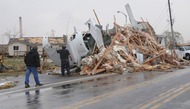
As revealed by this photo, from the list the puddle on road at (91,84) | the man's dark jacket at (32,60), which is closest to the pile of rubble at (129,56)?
the puddle on road at (91,84)

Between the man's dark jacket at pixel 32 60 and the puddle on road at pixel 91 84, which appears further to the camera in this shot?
the man's dark jacket at pixel 32 60

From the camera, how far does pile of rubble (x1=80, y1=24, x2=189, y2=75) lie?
75.5ft

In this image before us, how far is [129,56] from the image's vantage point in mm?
25703

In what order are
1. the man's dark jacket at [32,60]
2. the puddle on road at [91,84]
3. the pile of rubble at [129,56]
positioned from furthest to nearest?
the pile of rubble at [129,56]
the man's dark jacket at [32,60]
the puddle on road at [91,84]

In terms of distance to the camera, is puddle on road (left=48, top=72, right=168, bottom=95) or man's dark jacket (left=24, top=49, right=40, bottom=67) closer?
puddle on road (left=48, top=72, right=168, bottom=95)

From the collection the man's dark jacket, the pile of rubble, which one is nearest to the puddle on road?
the man's dark jacket

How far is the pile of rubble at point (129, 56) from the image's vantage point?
23016 millimetres

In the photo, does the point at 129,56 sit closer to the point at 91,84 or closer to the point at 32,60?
the point at 91,84

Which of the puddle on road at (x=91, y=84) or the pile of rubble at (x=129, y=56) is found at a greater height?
the pile of rubble at (x=129, y=56)

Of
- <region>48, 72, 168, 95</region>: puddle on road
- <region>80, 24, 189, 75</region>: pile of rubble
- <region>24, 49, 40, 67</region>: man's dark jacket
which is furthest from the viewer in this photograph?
<region>80, 24, 189, 75</region>: pile of rubble

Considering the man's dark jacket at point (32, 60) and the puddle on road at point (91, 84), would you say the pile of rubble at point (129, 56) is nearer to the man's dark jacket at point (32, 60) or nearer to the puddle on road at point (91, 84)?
the puddle on road at point (91, 84)

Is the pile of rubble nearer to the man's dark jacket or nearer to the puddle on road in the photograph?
the puddle on road

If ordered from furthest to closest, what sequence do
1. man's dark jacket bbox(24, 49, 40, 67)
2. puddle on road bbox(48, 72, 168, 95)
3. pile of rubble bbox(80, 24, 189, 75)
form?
pile of rubble bbox(80, 24, 189, 75), man's dark jacket bbox(24, 49, 40, 67), puddle on road bbox(48, 72, 168, 95)

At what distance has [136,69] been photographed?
23859mm
